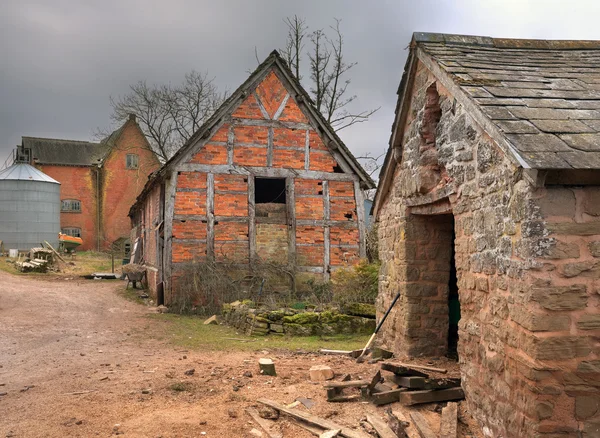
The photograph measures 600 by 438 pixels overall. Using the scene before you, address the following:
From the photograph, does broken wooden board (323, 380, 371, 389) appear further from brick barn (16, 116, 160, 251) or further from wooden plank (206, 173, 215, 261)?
brick barn (16, 116, 160, 251)

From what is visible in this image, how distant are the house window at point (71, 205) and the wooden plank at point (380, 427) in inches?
1288

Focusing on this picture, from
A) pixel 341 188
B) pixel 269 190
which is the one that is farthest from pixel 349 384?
pixel 269 190

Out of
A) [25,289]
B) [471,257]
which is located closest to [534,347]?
[471,257]

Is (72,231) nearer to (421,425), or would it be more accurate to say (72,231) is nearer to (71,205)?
(71,205)

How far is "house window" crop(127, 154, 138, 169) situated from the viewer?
33969 mm

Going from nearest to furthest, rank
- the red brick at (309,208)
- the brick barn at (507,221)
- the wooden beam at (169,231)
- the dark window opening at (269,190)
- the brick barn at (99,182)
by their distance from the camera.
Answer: the brick barn at (507,221) → the wooden beam at (169,231) → the red brick at (309,208) → the dark window opening at (269,190) → the brick barn at (99,182)

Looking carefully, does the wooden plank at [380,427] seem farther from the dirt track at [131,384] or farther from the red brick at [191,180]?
the red brick at [191,180]

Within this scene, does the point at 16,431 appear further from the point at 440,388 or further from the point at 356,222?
the point at 356,222

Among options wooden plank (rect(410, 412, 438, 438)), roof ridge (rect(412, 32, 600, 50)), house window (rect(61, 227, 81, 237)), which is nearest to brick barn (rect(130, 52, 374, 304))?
roof ridge (rect(412, 32, 600, 50))

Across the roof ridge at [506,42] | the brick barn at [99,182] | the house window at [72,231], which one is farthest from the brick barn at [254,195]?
the house window at [72,231]

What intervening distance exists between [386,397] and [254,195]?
9.77 m

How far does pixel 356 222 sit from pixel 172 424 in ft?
34.1

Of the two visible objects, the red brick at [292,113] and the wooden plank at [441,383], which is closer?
the wooden plank at [441,383]

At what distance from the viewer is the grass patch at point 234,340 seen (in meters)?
9.17
